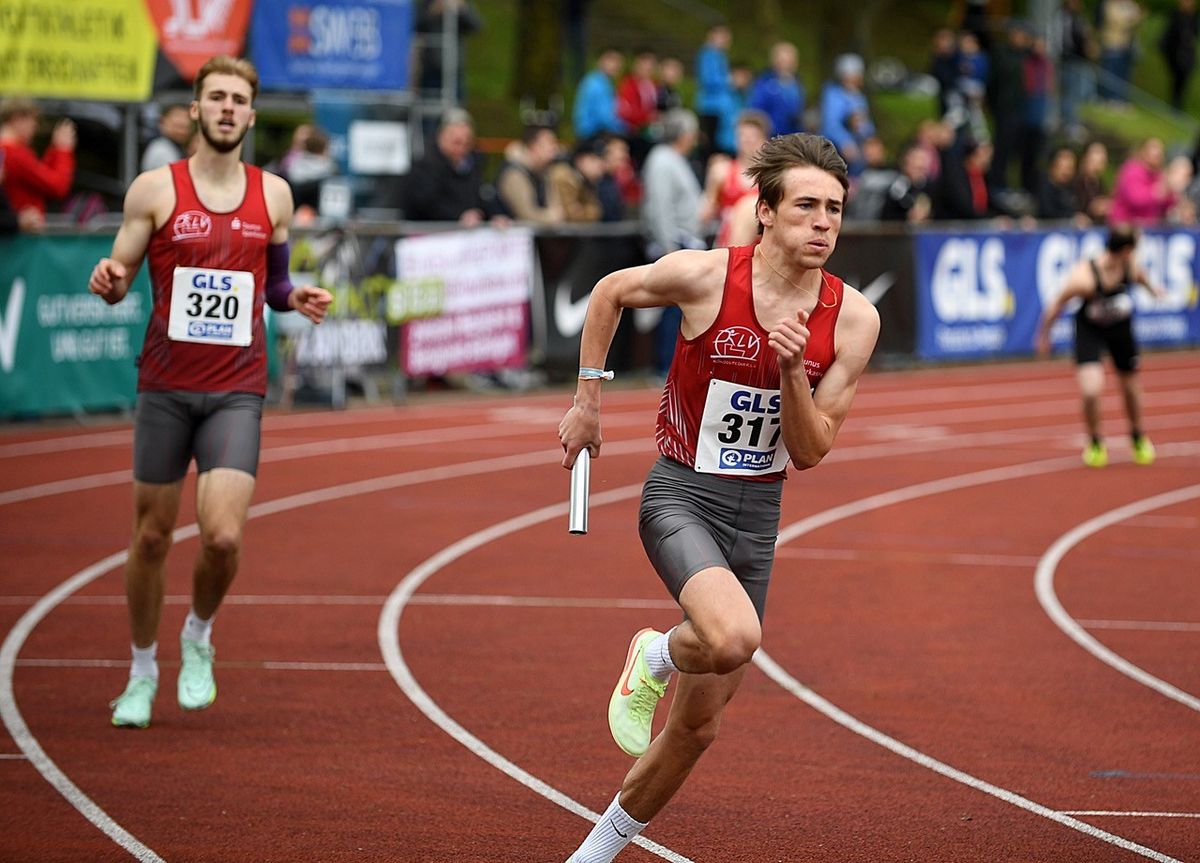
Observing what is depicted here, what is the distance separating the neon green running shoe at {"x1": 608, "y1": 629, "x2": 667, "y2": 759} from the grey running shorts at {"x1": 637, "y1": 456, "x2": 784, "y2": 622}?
0.34 metres

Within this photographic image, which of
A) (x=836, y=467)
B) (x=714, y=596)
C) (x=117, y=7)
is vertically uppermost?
(x=117, y=7)

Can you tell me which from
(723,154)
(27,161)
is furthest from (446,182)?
(27,161)

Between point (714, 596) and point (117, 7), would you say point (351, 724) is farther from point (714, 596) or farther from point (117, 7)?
point (117, 7)

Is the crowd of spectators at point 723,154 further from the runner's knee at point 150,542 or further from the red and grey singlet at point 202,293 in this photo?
the runner's knee at point 150,542

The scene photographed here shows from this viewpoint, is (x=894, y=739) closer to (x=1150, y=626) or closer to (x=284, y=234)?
(x=1150, y=626)

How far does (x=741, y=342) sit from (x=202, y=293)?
8.54 feet

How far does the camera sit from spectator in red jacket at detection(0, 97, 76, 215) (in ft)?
48.7

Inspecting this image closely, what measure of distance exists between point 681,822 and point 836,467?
8787 mm

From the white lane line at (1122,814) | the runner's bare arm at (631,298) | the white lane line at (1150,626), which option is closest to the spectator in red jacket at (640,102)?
the white lane line at (1150,626)

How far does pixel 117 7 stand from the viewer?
16.3 meters

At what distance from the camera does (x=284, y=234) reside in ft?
24.9

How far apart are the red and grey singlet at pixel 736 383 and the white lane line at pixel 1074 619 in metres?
3.31

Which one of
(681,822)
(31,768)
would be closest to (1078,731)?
(681,822)

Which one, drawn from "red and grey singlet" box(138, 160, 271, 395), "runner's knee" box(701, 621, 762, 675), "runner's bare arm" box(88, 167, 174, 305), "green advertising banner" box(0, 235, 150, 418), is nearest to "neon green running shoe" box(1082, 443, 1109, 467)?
"green advertising banner" box(0, 235, 150, 418)
